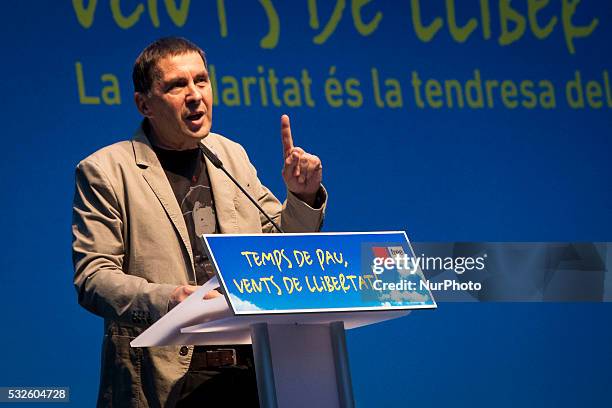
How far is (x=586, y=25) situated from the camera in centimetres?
490

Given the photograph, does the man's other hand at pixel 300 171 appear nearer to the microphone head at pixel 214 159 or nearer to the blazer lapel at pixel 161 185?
the microphone head at pixel 214 159

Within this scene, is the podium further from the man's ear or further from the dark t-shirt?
the man's ear

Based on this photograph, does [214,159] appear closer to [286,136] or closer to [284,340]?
[286,136]

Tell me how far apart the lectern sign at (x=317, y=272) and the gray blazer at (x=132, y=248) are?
47 cm

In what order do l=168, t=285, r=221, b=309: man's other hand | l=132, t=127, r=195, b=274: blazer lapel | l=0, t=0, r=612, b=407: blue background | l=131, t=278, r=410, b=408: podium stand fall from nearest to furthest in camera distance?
l=131, t=278, r=410, b=408: podium stand, l=168, t=285, r=221, b=309: man's other hand, l=132, t=127, r=195, b=274: blazer lapel, l=0, t=0, r=612, b=407: blue background

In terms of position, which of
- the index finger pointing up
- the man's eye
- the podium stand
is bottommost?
the podium stand

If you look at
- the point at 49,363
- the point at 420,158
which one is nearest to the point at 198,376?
the point at 49,363

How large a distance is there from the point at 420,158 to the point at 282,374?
8.90ft

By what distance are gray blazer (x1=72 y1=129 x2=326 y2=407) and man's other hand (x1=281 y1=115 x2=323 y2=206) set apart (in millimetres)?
32

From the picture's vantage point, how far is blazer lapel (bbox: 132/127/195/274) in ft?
8.54

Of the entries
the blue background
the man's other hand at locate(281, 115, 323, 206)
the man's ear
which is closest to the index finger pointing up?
the man's other hand at locate(281, 115, 323, 206)

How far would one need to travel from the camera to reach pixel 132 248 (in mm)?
2586

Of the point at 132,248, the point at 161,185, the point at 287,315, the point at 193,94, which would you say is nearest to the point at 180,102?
the point at 193,94

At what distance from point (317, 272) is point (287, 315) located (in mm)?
113
